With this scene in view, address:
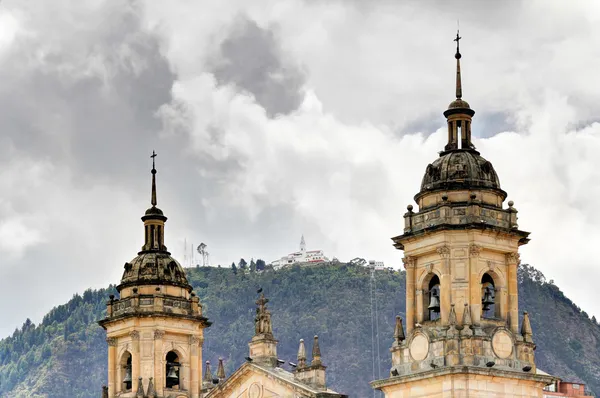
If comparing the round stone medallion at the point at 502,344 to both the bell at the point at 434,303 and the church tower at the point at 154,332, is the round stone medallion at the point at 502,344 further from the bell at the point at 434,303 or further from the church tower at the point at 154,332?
the church tower at the point at 154,332

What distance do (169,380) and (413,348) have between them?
16.5m

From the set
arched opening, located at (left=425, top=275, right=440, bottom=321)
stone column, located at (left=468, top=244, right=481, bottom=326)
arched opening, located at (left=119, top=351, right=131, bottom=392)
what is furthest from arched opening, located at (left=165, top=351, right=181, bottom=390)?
stone column, located at (left=468, top=244, right=481, bottom=326)

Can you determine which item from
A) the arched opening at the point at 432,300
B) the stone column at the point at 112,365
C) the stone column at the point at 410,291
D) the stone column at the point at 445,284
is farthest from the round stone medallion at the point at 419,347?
the stone column at the point at 112,365

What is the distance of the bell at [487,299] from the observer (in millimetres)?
58219

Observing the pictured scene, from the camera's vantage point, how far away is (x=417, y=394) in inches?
2222

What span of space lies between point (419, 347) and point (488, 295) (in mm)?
3434

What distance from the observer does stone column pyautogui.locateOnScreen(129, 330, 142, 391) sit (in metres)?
69.5

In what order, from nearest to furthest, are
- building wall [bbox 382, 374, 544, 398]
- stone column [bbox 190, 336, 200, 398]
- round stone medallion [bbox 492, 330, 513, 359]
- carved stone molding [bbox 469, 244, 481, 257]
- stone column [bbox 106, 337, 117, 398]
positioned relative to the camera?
building wall [bbox 382, 374, 544, 398] → round stone medallion [bbox 492, 330, 513, 359] → carved stone molding [bbox 469, 244, 481, 257] → stone column [bbox 190, 336, 200, 398] → stone column [bbox 106, 337, 117, 398]

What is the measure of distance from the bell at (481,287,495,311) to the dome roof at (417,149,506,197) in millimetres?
3528

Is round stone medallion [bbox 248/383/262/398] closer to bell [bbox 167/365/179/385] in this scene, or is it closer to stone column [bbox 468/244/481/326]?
bell [bbox 167/365/179/385]

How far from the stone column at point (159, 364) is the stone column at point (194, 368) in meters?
1.45

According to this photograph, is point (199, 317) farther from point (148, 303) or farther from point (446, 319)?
point (446, 319)

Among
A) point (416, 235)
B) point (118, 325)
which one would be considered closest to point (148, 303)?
point (118, 325)

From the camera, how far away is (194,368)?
7069 centimetres
